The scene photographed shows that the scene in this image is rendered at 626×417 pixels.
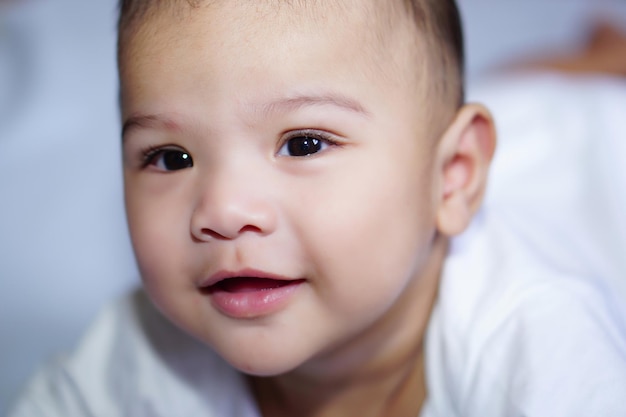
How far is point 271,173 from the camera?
2.43 ft

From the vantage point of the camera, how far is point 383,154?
2.60ft

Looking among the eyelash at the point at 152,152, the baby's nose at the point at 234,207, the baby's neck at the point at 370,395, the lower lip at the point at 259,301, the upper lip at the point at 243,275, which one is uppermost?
the eyelash at the point at 152,152

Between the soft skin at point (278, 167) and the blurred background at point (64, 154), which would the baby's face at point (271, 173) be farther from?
the blurred background at point (64, 154)

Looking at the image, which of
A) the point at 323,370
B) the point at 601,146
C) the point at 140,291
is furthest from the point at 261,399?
the point at 601,146

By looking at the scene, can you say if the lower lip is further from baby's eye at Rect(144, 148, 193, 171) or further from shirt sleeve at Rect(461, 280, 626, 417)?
shirt sleeve at Rect(461, 280, 626, 417)

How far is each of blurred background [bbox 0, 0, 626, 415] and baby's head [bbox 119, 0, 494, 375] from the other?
2.15 feet

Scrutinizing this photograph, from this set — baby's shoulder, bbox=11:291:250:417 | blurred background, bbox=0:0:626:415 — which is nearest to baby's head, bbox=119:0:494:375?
baby's shoulder, bbox=11:291:250:417

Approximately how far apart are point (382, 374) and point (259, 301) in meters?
0.32

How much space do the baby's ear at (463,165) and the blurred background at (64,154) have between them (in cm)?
80

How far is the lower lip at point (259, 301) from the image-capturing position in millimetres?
766

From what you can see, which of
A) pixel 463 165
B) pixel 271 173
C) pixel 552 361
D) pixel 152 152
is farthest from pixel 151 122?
pixel 552 361

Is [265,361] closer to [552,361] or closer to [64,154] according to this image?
[552,361]

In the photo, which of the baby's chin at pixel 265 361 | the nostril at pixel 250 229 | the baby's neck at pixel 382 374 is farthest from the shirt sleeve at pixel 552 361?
the nostril at pixel 250 229

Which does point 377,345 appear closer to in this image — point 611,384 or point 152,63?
point 611,384
